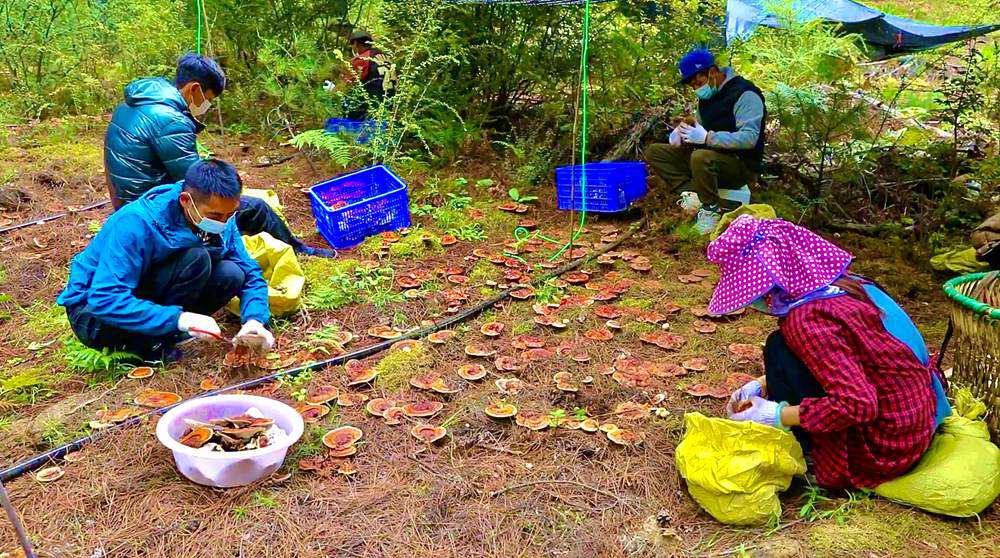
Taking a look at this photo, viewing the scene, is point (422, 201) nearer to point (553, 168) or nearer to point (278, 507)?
point (553, 168)

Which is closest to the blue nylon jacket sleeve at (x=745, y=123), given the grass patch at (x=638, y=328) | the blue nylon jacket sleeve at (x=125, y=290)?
the grass patch at (x=638, y=328)

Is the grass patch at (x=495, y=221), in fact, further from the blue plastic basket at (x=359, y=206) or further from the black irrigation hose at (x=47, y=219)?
the black irrigation hose at (x=47, y=219)

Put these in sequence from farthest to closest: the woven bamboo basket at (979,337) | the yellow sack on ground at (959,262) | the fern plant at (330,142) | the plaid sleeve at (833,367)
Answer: the fern plant at (330,142), the yellow sack on ground at (959,262), the woven bamboo basket at (979,337), the plaid sleeve at (833,367)

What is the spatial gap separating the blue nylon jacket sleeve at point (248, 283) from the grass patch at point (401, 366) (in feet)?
2.46

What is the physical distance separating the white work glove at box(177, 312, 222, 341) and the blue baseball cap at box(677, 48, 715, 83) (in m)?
4.22

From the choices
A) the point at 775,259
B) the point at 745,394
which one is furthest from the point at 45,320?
the point at 775,259

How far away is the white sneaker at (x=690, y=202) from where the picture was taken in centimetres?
640

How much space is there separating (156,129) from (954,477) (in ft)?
15.6

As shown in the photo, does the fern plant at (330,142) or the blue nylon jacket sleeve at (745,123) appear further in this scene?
the fern plant at (330,142)

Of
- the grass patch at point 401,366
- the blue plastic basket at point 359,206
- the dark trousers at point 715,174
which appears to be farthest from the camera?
the dark trousers at point 715,174

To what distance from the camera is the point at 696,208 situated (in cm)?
639

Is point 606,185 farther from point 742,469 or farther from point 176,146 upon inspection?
point 742,469

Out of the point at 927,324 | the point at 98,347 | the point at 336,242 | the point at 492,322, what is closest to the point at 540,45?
the point at 336,242

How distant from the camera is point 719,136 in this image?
5.91 metres
